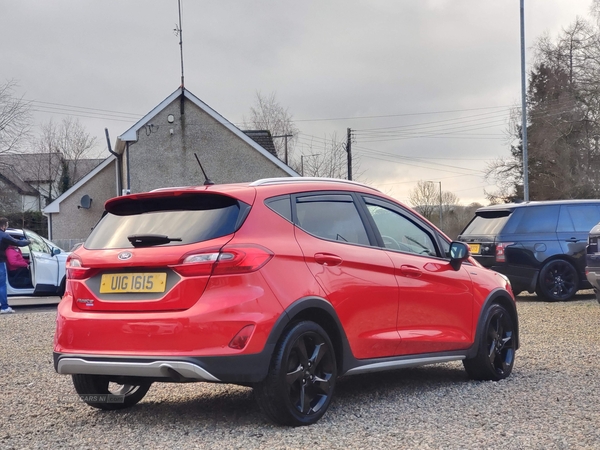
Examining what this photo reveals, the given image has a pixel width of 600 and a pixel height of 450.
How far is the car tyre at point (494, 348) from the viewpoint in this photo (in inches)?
279

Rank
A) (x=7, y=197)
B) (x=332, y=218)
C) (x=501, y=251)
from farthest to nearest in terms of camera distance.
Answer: (x=7, y=197) < (x=501, y=251) < (x=332, y=218)

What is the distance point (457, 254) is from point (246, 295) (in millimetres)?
2575

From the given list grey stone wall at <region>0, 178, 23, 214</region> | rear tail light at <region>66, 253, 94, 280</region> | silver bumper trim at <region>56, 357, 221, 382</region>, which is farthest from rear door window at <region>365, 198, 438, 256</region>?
grey stone wall at <region>0, 178, 23, 214</region>

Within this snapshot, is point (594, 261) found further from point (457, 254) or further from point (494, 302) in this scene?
point (457, 254)

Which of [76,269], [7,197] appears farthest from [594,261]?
[7,197]

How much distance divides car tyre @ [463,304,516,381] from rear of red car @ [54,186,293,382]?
2548mm

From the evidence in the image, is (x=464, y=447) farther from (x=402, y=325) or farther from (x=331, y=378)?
(x=402, y=325)

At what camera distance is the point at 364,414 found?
572 centimetres

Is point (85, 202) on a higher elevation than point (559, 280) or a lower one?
higher

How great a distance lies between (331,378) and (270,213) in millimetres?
1173

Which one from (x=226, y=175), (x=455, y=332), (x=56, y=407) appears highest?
(x=226, y=175)

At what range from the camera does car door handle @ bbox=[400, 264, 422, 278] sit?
6.32 meters

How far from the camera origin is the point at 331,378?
17.9ft

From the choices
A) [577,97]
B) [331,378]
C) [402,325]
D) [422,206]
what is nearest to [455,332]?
[402,325]
